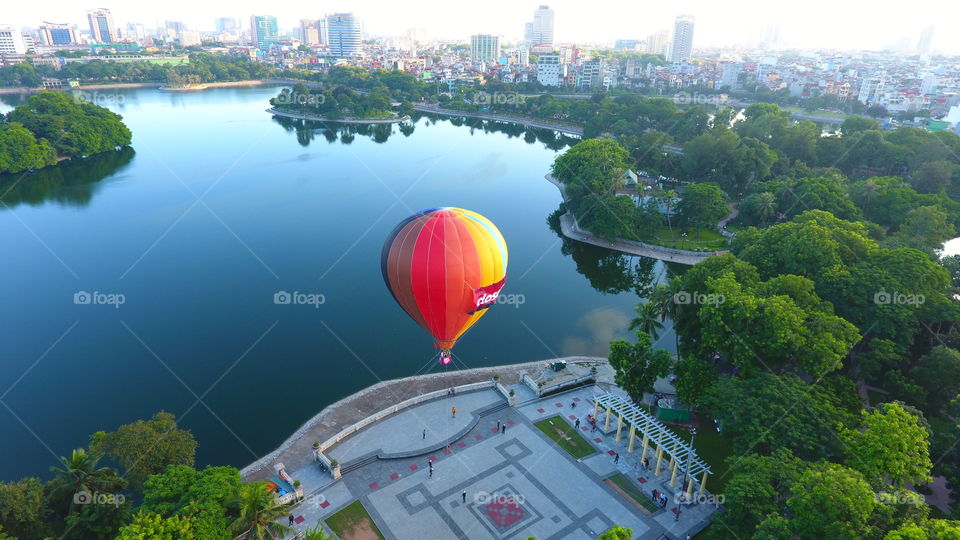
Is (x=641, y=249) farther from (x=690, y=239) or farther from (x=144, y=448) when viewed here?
(x=144, y=448)

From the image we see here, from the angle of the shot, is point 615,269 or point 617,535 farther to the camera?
point 615,269

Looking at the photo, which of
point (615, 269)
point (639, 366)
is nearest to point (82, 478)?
point (639, 366)

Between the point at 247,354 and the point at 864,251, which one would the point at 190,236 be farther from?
the point at 864,251

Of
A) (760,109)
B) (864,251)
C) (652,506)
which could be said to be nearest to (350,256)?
(652,506)

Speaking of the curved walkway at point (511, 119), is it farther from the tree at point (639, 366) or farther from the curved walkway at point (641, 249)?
the tree at point (639, 366)

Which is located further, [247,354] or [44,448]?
[247,354]

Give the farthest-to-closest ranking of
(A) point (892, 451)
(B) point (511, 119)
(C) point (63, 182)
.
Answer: (B) point (511, 119) → (C) point (63, 182) → (A) point (892, 451)

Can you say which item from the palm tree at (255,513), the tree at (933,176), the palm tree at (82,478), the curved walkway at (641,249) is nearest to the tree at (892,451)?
the palm tree at (255,513)
